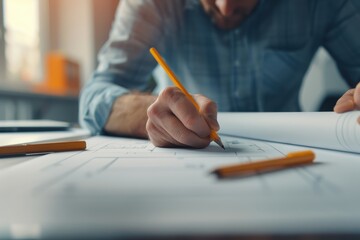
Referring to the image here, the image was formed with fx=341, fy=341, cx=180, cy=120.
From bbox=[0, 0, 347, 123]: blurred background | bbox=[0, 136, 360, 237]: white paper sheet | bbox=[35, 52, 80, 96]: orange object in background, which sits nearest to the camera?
bbox=[0, 136, 360, 237]: white paper sheet

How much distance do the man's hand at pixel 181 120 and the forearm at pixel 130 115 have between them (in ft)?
0.43

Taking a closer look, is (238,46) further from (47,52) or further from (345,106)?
(47,52)

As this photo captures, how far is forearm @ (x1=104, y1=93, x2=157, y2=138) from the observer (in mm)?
583

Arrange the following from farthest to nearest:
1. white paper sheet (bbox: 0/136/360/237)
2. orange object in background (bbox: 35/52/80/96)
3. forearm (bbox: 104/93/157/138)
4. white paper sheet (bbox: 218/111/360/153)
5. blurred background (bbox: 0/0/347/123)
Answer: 1. orange object in background (bbox: 35/52/80/96)
2. blurred background (bbox: 0/0/347/123)
3. forearm (bbox: 104/93/157/138)
4. white paper sheet (bbox: 218/111/360/153)
5. white paper sheet (bbox: 0/136/360/237)

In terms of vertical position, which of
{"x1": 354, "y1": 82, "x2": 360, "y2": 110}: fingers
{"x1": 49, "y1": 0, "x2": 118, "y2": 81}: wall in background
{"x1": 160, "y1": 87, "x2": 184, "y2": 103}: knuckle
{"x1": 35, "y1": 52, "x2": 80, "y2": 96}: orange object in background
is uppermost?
{"x1": 49, "y1": 0, "x2": 118, "y2": 81}: wall in background

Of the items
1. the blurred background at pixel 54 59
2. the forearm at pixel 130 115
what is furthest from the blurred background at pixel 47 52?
the forearm at pixel 130 115

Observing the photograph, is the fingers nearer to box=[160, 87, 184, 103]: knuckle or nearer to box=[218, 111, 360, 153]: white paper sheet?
box=[218, 111, 360, 153]: white paper sheet

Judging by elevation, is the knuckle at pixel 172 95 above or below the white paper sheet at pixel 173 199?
above

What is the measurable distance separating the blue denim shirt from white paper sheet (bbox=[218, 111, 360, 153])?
0.36 metres

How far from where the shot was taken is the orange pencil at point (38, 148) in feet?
1.27

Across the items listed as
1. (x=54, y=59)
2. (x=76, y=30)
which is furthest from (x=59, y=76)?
→ (x=76, y=30)

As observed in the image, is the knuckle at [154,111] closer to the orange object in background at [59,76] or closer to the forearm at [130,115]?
the forearm at [130,115]

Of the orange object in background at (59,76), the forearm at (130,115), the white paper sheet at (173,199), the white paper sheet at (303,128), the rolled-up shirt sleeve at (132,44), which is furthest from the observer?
the orange object in background at (59,76)

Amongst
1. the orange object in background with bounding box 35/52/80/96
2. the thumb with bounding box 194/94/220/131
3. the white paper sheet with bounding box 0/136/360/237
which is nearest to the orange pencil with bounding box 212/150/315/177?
the white paper sheet with bounding box 0/136/360/237
